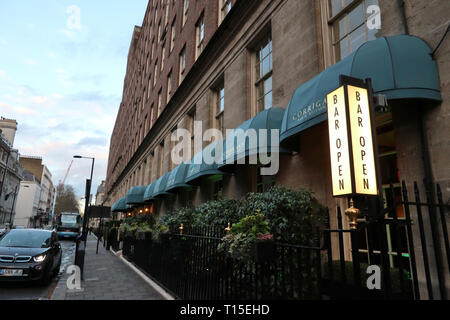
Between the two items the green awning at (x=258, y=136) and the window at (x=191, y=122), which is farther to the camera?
the window at (x=191, y=122)

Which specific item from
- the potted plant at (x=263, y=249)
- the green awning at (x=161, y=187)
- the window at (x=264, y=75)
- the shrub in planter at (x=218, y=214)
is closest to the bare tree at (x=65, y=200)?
the green awning at (x=161, y=187)

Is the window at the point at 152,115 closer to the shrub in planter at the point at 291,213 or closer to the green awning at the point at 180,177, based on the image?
the green awning at the point at 180,177

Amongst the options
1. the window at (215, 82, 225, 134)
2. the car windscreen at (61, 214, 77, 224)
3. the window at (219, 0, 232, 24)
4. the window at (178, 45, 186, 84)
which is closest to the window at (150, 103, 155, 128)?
the window at (178, 45, 186, 84)

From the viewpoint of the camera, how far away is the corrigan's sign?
3.17 metres

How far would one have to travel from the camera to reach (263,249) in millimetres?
3986

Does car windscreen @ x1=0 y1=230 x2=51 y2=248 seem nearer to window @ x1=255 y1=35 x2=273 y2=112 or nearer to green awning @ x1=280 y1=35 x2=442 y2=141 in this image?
window @ x1=255 y1=35 x2=273 y2=112

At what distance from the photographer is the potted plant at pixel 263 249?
12.9ft

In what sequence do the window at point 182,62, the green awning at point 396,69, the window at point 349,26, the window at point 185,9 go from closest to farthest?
1. the green awning at point 396,69
2. the window at point 349,26
3. the window at point 182,62
4. the window at point 185,9

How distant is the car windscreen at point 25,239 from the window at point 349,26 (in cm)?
1065

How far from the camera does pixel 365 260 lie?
5383 mm

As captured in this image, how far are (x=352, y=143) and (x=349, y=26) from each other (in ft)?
15.5

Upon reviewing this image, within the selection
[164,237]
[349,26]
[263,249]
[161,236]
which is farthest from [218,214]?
[349,26]
